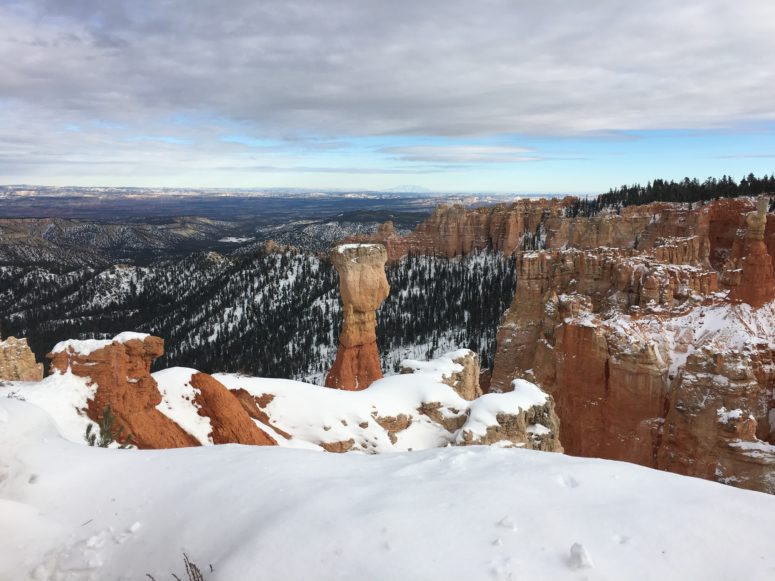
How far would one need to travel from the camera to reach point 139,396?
15.0 meters

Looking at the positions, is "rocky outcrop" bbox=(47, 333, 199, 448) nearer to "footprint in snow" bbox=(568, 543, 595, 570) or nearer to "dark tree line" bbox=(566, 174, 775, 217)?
"footprint in snow" bbox=(568, 543, 595, 570)

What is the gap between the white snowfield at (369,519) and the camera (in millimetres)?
5105

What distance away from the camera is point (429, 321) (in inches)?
3179

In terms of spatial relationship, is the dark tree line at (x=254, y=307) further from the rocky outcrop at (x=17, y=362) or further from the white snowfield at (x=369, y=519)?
the white snowfield at (x=369, y=519)

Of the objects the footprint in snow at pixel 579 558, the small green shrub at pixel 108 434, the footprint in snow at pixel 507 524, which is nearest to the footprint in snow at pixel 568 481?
the footprint in snow at pixel 507 524

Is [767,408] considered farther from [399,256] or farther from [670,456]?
[399,256]

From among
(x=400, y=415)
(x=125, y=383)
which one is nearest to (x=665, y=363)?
(x=400, y=415)

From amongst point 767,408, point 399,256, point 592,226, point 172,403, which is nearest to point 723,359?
point 767,408

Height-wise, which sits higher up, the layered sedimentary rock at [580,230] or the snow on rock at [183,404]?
the layered sedimentary rock at [580,230]

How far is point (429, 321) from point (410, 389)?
60.2m

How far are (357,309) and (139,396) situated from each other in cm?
1612

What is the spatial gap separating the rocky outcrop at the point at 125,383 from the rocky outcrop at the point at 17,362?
10.2m

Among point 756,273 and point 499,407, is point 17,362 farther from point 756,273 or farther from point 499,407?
point 756,273

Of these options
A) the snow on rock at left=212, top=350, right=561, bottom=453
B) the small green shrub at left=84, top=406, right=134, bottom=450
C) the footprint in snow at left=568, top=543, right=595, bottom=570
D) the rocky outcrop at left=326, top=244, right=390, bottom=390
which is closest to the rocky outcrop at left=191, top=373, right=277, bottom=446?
the snow on rock at left=212, top=350, right=561, bottom=453
